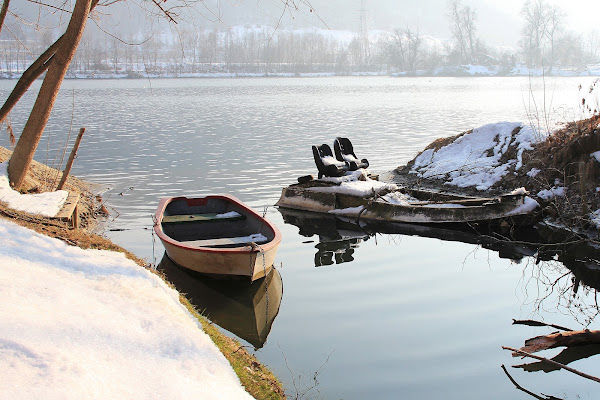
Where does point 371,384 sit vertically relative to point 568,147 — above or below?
below

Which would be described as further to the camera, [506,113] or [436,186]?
[506,113]

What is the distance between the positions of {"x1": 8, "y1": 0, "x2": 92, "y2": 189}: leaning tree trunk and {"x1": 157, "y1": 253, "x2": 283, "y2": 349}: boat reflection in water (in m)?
3.01

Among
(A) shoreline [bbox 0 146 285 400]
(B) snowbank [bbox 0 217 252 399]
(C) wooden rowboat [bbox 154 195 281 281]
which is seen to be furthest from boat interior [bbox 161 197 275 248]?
(B) snowbank [bbox 0 217 252 399]

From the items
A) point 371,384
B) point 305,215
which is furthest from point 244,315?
point 305,215

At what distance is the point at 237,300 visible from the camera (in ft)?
30.1

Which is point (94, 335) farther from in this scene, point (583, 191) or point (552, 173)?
point (552, 173)

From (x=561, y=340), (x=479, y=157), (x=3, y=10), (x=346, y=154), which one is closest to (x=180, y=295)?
(x=561, y=340)

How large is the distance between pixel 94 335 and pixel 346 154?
41.0 ft

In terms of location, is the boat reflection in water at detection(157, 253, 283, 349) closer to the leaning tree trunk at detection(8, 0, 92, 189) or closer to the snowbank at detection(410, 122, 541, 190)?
the leaning tree trunk at detection(8, 0, 92, 189)

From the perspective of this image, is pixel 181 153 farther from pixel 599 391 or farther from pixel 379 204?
pixel 599 391

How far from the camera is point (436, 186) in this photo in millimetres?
17078

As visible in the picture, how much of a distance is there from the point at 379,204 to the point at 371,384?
767 centimetres

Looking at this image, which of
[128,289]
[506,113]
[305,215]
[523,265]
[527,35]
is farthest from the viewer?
[527,35]

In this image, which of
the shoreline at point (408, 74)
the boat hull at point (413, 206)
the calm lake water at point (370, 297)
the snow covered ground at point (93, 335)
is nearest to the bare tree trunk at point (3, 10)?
the calm lake water at point (370, 297)
